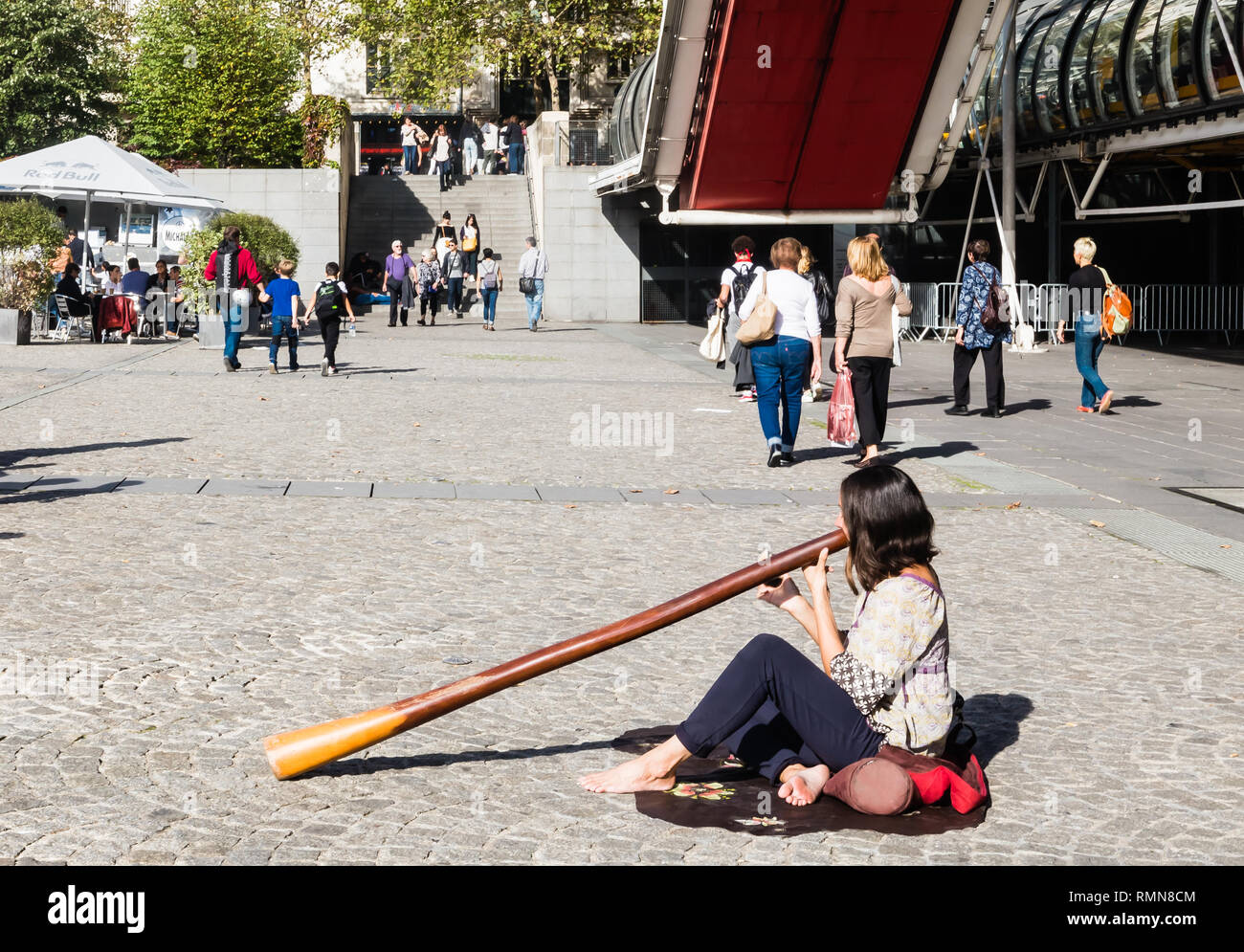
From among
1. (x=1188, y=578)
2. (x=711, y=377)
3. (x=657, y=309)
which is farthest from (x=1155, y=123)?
(x=1188, y=578)

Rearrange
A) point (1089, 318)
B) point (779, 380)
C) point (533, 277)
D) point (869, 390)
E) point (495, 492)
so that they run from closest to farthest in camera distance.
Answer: point (495, 492), point (869, 390), point (779, 380), point (1089, 318), point (533, 277)

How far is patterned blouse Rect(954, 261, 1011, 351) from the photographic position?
49.6 ft

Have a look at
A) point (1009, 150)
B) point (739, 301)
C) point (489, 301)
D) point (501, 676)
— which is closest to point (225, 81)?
point (489, 301)

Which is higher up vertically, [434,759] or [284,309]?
[284,309]

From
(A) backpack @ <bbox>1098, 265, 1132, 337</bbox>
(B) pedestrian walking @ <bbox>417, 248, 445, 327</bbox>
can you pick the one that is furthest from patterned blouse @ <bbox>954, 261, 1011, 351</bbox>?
(B) pedestrian walking @ <bbox>417, 248, 445, 327</bbox>

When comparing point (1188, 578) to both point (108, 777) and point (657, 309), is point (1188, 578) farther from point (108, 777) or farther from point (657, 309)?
point (657, 309)

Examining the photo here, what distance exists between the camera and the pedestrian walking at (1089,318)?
1506cm

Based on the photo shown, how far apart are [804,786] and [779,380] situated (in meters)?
7.57

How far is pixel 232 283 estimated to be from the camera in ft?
64.7

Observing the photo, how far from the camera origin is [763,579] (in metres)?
4.21

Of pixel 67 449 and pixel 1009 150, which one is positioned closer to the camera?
pixel 67 449

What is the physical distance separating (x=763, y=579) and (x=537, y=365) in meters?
16.9

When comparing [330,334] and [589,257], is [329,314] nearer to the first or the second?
[330,334]
